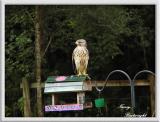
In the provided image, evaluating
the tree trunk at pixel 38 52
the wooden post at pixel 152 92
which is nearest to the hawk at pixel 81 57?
the tree trunk at pixel 38 52

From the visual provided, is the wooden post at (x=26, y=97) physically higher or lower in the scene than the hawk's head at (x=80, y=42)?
lower

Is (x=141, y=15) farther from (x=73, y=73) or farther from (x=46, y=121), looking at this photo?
(x=46, y=121)

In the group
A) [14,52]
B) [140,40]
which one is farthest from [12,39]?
[140,40]

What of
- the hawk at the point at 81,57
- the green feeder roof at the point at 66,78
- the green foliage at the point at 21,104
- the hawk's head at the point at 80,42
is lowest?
the green foliage at the point at 21,104

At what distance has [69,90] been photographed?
702 centimetres

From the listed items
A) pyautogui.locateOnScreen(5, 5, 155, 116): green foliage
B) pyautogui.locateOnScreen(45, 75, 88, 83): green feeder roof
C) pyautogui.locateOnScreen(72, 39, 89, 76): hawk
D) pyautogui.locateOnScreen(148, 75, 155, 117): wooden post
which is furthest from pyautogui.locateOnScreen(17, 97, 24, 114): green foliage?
pyautogui.locateOnScreen(148, 75, 155, 117): wooden post

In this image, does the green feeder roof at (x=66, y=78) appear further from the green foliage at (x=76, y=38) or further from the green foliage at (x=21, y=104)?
the green foliage at (x=21, y=104)

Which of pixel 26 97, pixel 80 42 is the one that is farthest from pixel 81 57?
pixel 26 97

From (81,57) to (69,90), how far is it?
0.96 ft

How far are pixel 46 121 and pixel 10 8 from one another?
3.21ft

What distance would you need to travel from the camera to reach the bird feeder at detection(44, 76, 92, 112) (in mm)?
6996

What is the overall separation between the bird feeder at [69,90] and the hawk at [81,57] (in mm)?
67

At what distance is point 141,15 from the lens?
273 inches

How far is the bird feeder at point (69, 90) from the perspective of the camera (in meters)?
7.00
